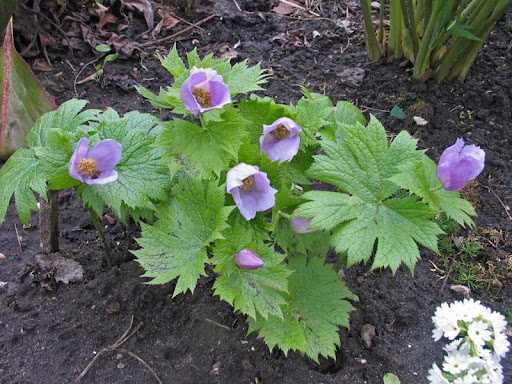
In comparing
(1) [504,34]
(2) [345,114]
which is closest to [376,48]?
(1) [504,34]

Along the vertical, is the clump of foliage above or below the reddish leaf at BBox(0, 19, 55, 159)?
above

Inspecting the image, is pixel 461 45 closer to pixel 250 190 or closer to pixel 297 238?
pixel 297 238

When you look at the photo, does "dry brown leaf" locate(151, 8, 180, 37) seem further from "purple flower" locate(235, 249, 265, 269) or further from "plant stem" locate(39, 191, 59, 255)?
"purple flower" locate(235, 249, 265, 269)

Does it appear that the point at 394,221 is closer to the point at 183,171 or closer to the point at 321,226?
the point at 321,226

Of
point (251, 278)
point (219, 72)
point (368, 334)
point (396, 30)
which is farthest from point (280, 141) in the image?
point (396, 30)

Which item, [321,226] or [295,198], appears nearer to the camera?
[321,226]

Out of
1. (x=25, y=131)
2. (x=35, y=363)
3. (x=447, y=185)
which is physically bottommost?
(x=35, y=363)

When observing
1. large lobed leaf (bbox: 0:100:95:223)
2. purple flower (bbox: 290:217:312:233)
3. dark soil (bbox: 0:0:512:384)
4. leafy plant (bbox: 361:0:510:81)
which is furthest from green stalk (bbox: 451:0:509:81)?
large lobed leaf (bbox: 0:100:95:223)
